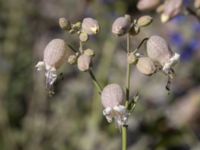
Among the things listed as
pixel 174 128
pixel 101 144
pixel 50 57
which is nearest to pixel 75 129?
pixel 101 144

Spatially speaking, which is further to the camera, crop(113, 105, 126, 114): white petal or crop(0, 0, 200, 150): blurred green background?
crop(0, 0, 200, 150): blurred green background

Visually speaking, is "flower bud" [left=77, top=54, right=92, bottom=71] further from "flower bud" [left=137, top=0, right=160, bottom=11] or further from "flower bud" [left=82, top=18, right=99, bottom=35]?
"flower bud" [left=137, top=0, right=160, bottom=11]

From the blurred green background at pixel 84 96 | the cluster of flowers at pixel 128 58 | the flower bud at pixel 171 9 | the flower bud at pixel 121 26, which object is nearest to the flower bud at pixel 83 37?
the cluster of flowers at pixel 128 58

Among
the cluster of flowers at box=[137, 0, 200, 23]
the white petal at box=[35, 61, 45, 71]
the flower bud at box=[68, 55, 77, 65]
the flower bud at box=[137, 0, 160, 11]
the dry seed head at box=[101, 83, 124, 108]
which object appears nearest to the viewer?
the dry seed head at box=[101, 83, 124, 108]

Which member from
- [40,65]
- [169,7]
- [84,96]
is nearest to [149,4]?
[169,7]

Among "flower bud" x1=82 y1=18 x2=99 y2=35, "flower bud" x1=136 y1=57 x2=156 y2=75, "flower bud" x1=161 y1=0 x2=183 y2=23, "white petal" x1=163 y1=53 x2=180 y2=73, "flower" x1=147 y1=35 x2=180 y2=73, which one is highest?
"flower bud" x1=161 y1=0 x2=183 y2=23

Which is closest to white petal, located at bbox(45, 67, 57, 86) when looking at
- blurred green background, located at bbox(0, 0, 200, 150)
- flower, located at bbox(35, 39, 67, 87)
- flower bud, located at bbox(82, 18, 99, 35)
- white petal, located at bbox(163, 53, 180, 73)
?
flower, located at bbox(35, 39, 67, 87)
